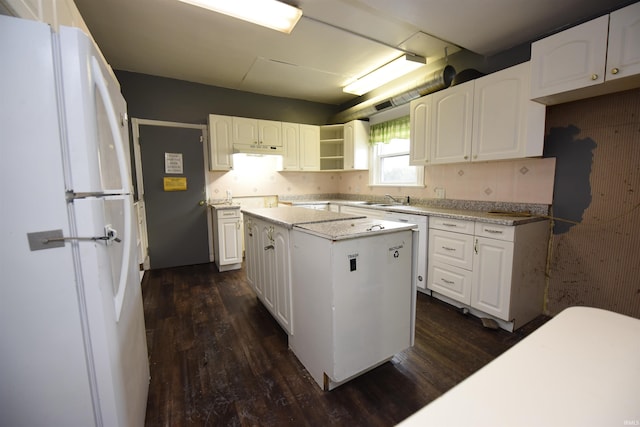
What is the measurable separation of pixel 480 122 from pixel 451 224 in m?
0.99

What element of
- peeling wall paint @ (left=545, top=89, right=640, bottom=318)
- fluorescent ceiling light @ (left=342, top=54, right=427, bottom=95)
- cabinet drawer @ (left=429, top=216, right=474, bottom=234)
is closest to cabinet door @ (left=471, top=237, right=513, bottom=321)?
cabinet drawer @ (left=429, top=216, right=474, bottom=234)

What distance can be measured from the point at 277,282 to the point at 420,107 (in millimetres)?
2485

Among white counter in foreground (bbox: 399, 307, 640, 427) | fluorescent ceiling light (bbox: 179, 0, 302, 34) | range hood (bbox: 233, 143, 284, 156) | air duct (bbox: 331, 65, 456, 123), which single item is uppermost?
fluorescent ceiling light (bbox: 179, 0, 302, 34)

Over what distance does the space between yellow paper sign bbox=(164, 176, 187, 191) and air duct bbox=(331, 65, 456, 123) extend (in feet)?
8.98

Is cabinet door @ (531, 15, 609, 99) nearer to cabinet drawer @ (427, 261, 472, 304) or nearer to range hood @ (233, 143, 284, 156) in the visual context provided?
cabinet drawer @ (427, 261, 472, 304)

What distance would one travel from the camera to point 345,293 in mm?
1443

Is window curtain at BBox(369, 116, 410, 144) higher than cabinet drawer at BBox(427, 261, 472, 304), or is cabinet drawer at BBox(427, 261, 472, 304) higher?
window curtain at BBox(369, 116, 410, 144)

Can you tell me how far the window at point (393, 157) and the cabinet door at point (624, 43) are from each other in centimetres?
189

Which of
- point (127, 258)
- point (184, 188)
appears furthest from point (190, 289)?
point (127, 258)

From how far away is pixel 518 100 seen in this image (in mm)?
2191

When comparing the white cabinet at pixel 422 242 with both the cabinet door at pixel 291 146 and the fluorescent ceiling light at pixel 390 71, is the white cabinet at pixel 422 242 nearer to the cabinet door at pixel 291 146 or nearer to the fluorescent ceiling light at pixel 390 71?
the fluorescent ceiling light at pixel 390 71

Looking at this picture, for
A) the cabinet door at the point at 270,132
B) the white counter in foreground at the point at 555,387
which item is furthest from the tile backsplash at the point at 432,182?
the white counter in foreground at the point at 555,387

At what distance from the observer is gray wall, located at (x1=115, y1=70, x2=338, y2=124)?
349cm

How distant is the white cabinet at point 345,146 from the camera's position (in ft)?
13.9
